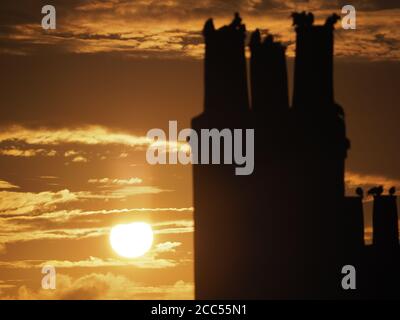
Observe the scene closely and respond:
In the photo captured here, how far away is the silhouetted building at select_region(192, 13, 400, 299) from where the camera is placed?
101 metres

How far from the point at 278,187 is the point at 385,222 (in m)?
12.5

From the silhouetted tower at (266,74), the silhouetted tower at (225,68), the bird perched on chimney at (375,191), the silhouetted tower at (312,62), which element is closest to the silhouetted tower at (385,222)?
the bird perched on chimney at (375,191)

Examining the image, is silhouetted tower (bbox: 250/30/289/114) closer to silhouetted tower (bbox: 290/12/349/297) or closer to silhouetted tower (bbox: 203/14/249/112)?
silhouetted tower (bbox: 203/14/249/112)

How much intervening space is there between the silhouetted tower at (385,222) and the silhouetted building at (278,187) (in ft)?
8.46

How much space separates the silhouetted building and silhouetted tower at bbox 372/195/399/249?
258cm

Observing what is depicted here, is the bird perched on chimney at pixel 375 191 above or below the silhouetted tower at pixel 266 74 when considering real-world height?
below

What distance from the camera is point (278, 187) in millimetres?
105125

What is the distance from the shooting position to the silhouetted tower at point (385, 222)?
112062mm

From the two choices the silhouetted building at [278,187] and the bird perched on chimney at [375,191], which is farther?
the bird perched on chimney at [375,191]

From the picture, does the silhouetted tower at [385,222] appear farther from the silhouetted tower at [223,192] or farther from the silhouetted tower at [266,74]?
the silhouetted tower at [223,192]

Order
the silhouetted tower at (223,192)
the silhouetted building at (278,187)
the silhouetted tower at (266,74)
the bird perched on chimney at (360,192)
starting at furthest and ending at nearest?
the bird perched on chimney at (360,192), the silhouetted tower at (266,74), the silhouetted building at (278,187), the silhouetted tower at (223,192)
